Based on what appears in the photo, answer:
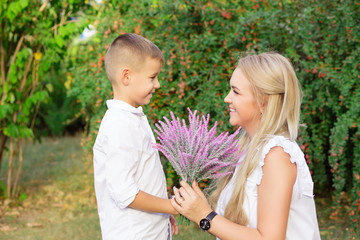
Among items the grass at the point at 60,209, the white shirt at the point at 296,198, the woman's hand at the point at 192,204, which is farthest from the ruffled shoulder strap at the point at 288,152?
the grass at the point at 60,209

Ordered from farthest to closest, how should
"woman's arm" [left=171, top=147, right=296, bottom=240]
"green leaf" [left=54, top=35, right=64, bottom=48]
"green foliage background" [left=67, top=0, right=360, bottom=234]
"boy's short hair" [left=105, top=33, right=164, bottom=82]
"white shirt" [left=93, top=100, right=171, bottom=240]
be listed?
"green leaf" [left=54, top=35, right=64, bottom=48]
"green foliage background" [left=67, top=0, right=360, bottom=234]
"boy's short hair" [left=105, top=33, right=164, bottom=82]
"white shirt" [left=93, top=100, right=171, bottom=240]
"woman's arm" [left=171, top=147, right=296, bottom=240]

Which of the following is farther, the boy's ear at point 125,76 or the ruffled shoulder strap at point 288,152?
the boy's ear at point 125,76

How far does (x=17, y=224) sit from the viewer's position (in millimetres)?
5359

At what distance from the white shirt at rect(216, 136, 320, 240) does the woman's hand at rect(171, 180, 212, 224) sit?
18 cm

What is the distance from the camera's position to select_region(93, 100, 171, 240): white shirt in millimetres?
2051

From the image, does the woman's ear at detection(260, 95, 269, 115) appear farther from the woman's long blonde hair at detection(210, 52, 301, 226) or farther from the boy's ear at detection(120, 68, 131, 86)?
the boy's ear at detection(120, 68, 131, 86)

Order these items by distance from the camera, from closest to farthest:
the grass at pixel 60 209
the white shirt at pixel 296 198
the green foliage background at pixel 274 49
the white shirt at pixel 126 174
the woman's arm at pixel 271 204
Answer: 1. the woman's arm at pixel 271 204
2. the white shirt at pixel 296 198
3. the white shirt at pixel 126 174
4. the green foliage background at pixel 274 49
5. the grass at pixel 60 209

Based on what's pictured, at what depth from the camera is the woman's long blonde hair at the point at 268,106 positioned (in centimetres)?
199

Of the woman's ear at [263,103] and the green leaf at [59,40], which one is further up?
the green leaf at [59,40]

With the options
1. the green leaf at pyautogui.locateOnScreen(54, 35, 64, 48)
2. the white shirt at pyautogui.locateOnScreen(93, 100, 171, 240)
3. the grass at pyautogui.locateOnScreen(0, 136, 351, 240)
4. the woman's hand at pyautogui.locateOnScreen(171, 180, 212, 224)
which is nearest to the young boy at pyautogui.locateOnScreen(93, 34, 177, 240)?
the white shirt at pyautogui.locateOnScreen(93, 100, 171, 240)

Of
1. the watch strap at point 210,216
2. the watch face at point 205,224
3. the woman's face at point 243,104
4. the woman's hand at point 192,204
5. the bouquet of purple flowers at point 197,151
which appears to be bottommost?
the watch face at point 205,224

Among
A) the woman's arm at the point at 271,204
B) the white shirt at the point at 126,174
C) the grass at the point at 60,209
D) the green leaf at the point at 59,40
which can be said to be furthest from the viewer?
Answer: the green leaf at the point at 59,40

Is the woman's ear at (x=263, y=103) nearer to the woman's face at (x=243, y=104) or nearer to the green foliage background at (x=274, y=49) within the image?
the woman's face at (x=243, y=104)

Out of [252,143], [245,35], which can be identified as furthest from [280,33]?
[252,143]
